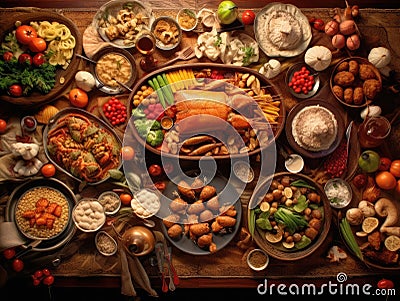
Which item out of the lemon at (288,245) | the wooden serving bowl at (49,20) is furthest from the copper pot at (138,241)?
the wooden serving bowl at (49,20)

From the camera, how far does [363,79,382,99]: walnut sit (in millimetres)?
4301

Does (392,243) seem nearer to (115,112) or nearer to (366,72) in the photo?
(366,72)

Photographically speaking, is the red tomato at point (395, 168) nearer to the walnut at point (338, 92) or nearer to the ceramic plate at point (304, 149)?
the ceramic plate at point (304, 149)

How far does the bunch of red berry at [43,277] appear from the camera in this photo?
13.5 ft

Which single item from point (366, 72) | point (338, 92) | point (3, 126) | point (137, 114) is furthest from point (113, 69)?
point (366, 72)

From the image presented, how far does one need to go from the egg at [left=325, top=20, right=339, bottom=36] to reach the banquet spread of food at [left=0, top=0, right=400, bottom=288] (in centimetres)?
4

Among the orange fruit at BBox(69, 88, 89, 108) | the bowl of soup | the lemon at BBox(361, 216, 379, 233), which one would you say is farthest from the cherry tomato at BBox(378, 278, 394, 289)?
the orange fruit at BBox(69, 88, 89, 108)

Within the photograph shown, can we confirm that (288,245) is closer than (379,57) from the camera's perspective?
Yes

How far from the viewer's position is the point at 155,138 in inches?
166

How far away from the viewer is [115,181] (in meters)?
4.25

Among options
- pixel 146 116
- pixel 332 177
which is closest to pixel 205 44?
pixel 146 116

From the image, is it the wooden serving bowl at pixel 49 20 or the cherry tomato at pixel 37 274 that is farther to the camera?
the wooden serving bowl at pixel 49 20

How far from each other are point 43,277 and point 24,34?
238 cm

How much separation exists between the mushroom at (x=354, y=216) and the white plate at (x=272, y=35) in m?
1.66
